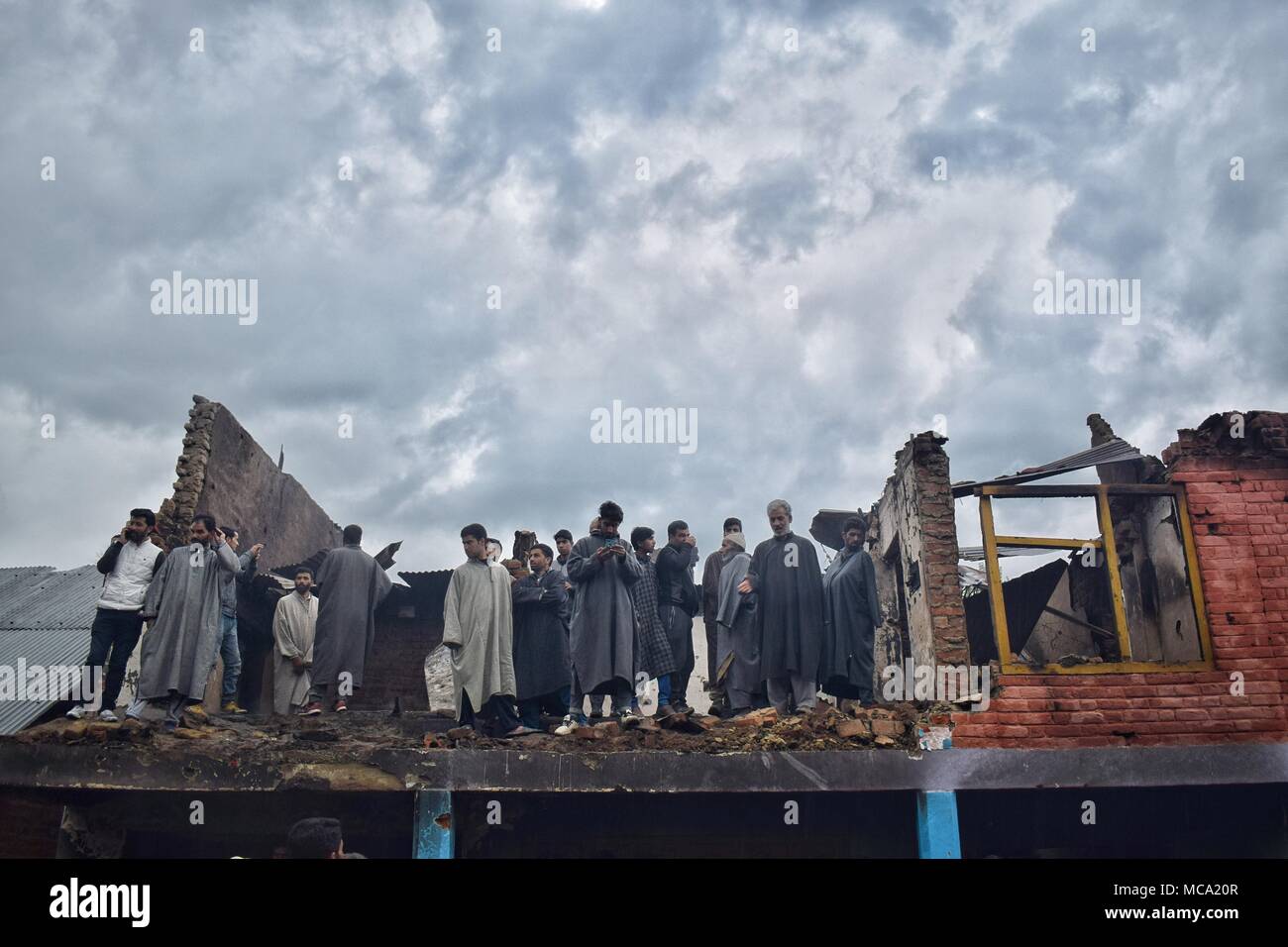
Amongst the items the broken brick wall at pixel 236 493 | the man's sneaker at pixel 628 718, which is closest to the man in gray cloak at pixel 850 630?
the man's sneaker at pixel 628 718

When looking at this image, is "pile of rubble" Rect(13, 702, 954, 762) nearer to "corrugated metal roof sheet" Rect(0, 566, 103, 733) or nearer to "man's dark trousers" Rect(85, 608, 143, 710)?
"man's dark trousers" Rect(85, 608, 143, 710)

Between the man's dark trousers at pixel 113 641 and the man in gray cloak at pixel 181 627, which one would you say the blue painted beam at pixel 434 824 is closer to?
the man in gray cloak at pixel 181 627

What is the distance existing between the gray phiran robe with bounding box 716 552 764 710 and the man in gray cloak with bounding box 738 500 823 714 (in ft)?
0.23

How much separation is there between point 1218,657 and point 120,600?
29.5 feet

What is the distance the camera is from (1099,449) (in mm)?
8789

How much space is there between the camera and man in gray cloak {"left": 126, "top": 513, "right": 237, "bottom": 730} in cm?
788

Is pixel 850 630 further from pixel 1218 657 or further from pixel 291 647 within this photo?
pixel 291 647

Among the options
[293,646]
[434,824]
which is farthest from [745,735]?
[293,646]

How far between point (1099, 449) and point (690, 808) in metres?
4.83

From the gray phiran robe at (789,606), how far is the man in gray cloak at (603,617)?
116 centimetres

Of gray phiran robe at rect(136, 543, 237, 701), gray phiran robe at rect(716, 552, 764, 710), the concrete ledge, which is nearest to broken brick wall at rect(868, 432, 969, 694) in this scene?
the concrete ledge

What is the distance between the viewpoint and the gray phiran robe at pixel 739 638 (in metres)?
8.62

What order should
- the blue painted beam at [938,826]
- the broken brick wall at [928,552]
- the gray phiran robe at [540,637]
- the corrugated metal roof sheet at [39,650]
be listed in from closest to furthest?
the blue painted beam at [938,826], the gray phiran robe at [540,637], the broken brick wall at [928,552], the corrugated metal roof sheet at [39,650]
